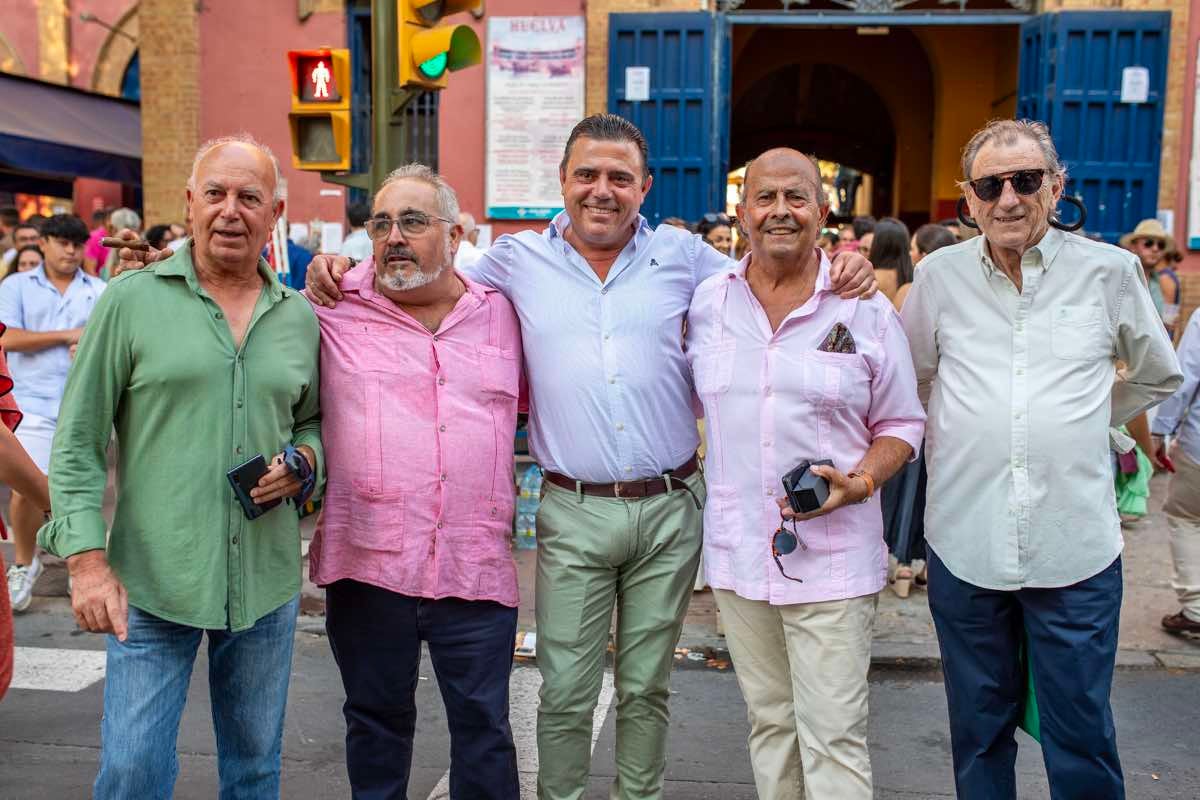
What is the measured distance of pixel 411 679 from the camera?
335 cm

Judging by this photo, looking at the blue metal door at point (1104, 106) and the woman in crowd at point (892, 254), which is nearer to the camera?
the woman in crowd at point (892, 254)

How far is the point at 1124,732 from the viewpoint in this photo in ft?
15.7

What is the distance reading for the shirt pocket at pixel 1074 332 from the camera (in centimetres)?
316

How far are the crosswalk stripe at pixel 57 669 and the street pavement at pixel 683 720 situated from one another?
0.04 feet

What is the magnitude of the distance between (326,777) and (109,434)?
1921 millimetres

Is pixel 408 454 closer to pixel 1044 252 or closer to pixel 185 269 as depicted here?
pixel 185 269

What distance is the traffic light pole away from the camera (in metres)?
6.66

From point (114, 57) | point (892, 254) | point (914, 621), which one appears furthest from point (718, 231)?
point (114, 57)

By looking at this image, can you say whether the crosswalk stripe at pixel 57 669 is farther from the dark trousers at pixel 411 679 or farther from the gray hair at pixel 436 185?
the gray hair at pixel 436 185

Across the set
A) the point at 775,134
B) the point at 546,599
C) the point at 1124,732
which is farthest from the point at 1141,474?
the point at 775,134

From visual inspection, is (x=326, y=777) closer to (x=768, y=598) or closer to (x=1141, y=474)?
(x=768, y=598)

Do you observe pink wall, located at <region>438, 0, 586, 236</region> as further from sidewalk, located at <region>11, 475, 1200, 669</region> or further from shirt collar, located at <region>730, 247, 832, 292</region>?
shirt collar, located at <region>730, 247, 832, 292</region>

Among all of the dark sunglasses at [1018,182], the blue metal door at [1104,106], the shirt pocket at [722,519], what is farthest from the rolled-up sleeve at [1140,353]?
the blue metal door at [1104,106]

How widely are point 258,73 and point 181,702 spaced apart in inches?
419
